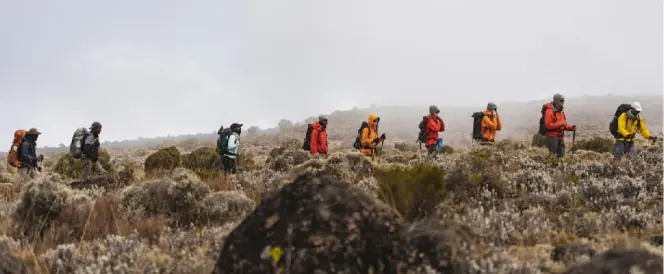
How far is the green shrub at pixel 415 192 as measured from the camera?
4.71 metres

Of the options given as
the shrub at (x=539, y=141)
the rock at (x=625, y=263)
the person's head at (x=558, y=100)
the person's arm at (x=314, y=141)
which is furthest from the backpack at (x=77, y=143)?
the shrub at (x=539, y=141)

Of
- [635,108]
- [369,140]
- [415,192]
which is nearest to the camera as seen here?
[415,192]

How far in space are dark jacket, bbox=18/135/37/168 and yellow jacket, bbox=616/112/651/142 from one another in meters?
14.3

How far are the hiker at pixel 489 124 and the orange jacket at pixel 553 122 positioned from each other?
2.31 meters

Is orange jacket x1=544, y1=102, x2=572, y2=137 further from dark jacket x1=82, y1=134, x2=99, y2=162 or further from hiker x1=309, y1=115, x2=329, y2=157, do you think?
dark jacket x1=82, y1=134, x2=99, y2=162

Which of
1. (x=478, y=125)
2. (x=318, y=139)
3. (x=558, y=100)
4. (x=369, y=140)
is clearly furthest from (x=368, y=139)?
(x=558, y=100)

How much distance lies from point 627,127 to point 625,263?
371 inches

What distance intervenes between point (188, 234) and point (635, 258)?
12.7 ft

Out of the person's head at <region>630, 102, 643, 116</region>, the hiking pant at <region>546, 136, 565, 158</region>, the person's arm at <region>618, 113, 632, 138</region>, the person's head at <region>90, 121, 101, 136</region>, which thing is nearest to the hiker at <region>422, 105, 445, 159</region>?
the hiking pant at <region>546, 136, 565, 158</region>

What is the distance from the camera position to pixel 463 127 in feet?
234

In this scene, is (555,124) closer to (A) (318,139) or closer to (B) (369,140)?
(B) (369,140)

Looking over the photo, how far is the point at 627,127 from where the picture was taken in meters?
10.4

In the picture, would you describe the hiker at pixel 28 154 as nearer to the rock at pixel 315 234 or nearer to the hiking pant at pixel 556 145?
the rock at pixel 315 234

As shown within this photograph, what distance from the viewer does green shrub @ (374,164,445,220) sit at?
471cm
